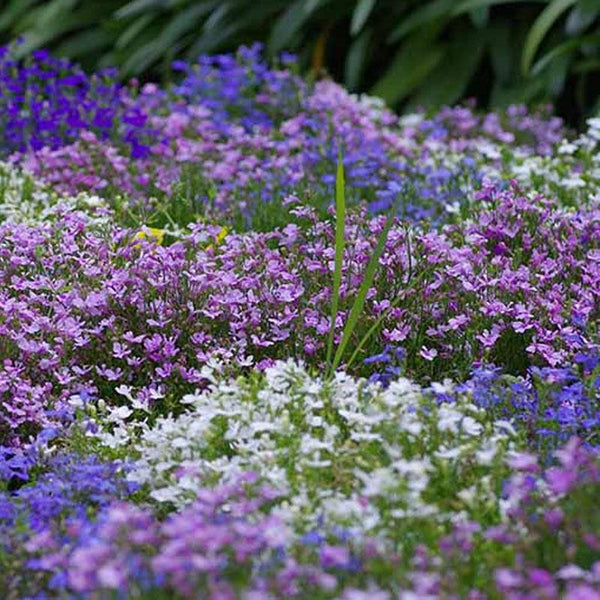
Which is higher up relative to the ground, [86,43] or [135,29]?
[135,29]

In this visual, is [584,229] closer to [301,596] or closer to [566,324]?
[566,324]

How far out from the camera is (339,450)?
288 centimetres

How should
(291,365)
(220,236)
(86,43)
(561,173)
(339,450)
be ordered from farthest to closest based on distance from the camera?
(86,43) → (561,173) → (220,236) → (291,365) → (339,450)

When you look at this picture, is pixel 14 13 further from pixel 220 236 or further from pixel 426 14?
pixel 220 236

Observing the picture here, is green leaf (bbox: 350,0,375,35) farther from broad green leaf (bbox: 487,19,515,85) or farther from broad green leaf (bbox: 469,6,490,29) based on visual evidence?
broad green leaf (bbox: 487,19,515,85)

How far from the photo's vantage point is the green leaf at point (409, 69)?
26.5ft

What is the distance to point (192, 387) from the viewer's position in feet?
12.4

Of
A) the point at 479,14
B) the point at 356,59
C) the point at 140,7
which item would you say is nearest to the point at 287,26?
the point at 356,59

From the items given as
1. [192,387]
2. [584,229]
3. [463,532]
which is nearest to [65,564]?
[463,532]

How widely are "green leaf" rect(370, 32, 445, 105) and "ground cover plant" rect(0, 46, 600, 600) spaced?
5.36ft

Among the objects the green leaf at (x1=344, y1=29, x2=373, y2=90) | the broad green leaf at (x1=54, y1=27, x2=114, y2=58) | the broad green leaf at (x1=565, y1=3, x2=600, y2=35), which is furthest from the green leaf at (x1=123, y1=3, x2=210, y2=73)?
the broad green leaf at (x1=565, y1=3, x2=600, y2=35)

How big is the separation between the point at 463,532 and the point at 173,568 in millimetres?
558

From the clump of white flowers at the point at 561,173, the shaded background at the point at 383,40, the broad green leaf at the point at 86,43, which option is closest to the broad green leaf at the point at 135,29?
the shaded background at the point at 383,40

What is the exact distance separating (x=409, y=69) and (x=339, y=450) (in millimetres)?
5585
